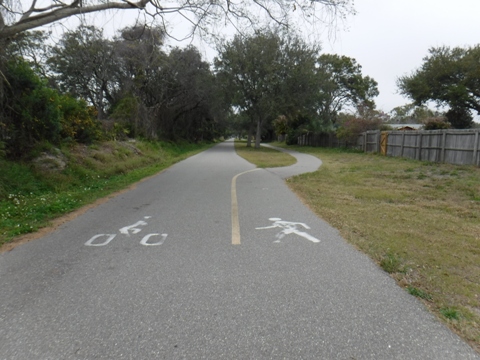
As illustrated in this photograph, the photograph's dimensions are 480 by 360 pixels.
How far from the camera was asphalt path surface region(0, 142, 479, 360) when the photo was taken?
278cm

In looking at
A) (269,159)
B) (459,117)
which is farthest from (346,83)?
(269,159)

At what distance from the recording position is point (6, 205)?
783 cm

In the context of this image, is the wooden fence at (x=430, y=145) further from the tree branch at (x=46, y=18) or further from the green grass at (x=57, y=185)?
the tree branch at (x=46, y=18)

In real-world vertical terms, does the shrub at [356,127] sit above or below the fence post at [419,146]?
above

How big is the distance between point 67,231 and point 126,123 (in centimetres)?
2036

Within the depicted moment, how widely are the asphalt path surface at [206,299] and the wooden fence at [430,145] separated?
46.3 feet

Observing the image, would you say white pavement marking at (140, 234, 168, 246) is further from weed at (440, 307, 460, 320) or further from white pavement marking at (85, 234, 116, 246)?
weed at (440, 307, 460, 320)

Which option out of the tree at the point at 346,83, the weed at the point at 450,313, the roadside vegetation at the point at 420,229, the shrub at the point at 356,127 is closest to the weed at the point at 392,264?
the roadside vegetation at the point at 420,229

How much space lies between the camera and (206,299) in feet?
11.7

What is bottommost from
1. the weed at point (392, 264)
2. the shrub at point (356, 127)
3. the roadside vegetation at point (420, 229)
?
the roadside vegetation at point (420, 229)

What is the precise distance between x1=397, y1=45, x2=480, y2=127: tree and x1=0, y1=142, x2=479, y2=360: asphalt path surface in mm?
32657

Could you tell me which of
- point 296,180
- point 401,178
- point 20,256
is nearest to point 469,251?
point 20,256

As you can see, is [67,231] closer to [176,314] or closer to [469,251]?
[176,314]

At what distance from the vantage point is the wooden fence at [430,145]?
1658 centimetres
